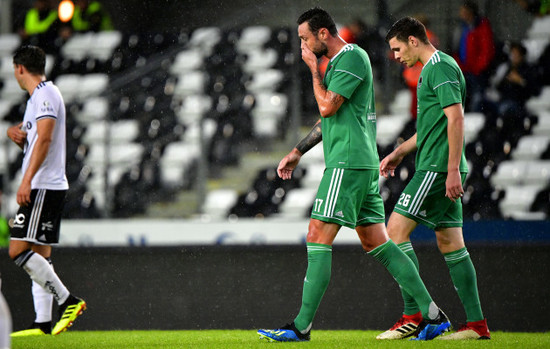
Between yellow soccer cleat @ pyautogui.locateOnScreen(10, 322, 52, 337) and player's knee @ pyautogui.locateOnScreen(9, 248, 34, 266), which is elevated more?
player's knee @ pyautogui.locateOnScreen(9, 248, 34, 266)

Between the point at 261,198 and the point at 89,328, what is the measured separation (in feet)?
7.48

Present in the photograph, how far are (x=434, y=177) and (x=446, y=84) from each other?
0.46 metres

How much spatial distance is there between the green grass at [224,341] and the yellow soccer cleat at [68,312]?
0.21 ft

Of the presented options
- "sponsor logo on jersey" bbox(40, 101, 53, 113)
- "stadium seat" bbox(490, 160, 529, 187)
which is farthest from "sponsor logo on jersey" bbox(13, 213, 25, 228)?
"stadium seat" bbox(490, 160, 529, 187)

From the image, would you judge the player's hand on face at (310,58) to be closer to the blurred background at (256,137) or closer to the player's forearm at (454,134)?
the player's forearm at (454,134)

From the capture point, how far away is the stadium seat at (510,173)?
7.13 meters

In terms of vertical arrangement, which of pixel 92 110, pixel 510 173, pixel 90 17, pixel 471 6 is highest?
pixel 90 17

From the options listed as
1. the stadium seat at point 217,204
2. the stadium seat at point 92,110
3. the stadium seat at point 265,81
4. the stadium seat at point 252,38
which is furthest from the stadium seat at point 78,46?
the stadium seat at point 217,204

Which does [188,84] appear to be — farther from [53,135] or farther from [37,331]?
[37,331]

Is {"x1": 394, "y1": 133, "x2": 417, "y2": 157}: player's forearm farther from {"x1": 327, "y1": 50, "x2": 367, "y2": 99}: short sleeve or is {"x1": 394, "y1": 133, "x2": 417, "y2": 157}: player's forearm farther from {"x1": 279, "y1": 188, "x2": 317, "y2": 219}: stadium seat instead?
{"x1": 279, "y1": 188, "x2": 317, "y2": 219}: stadium seat

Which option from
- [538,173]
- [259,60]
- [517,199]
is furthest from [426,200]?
[259,60]

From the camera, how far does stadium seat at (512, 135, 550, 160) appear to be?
755cm

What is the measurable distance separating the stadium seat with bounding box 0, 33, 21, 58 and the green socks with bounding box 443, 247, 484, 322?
8298mm

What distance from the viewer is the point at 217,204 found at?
7.31 metres
